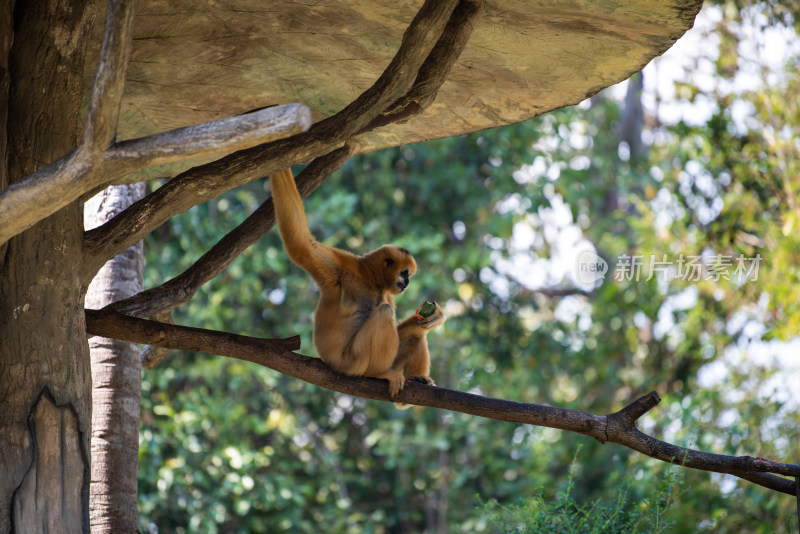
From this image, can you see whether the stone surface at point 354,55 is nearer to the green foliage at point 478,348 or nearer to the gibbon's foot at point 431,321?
the gibbon's foot at point 431,321

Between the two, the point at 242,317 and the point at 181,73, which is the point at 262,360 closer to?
the point at 181,73

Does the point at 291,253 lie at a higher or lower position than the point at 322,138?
lower

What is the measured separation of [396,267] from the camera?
6.04 m

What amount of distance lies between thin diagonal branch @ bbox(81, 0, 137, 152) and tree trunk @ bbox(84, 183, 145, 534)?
2942mm

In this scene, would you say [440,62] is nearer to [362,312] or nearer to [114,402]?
[362,312]

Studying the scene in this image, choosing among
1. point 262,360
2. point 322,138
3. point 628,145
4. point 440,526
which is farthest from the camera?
point 628,145

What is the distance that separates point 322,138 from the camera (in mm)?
3979

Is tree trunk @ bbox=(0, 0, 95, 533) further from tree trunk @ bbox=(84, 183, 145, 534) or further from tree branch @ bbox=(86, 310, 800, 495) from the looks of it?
tree trunk @ bbox=(84, 183, 145, 534)

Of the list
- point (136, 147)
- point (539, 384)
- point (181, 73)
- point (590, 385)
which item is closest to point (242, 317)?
point (539, 384)

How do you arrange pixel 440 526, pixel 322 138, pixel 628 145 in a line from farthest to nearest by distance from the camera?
pixel 628 145 → pixel 440 526 → pixel 322 138

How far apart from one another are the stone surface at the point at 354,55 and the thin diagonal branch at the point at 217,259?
0.41 meters

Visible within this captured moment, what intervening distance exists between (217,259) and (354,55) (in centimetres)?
150

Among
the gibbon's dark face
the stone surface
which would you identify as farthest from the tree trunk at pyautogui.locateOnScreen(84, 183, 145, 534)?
the gibbon's dark face

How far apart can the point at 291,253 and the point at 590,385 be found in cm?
925
